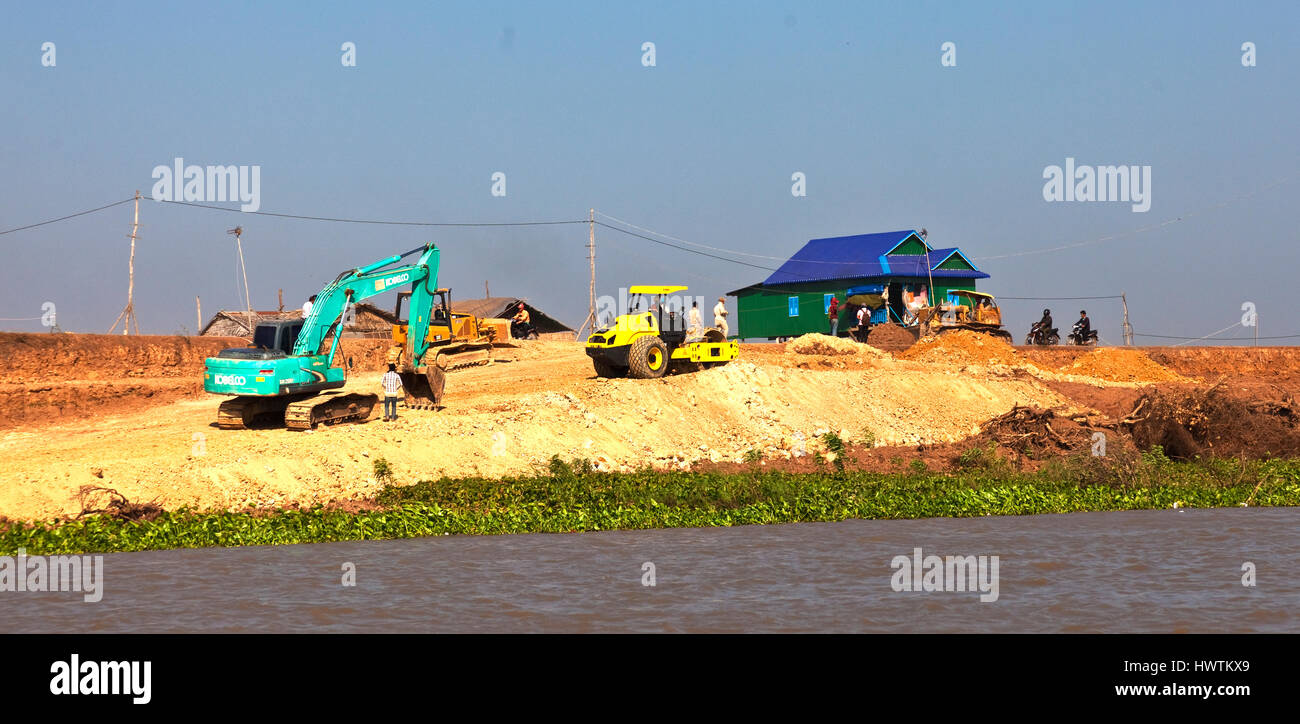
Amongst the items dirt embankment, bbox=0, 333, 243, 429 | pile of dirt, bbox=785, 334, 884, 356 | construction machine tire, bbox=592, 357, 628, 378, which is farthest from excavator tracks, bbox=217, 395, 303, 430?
pile of dirt, bbox=785, 334, 884, 356

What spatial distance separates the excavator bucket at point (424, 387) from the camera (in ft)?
90.0

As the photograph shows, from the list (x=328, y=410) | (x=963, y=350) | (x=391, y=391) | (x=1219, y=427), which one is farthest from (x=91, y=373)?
(x=1219, y=427)

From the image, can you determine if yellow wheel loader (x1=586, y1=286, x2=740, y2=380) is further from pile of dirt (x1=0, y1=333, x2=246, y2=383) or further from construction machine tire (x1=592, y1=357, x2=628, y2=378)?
pile of dirt (x1=0, y1=333, x2=246, y2=383)

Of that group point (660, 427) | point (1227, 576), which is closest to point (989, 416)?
point (660, 427)

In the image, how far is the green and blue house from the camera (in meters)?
51.7

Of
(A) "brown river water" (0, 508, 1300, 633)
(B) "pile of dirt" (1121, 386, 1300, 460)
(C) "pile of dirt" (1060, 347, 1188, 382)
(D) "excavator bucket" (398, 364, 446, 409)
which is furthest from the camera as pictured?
(C) "pile of dirt" (1060, 347, 1188, 382)

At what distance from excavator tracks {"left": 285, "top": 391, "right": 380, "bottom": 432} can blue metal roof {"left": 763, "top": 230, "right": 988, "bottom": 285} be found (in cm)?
3013

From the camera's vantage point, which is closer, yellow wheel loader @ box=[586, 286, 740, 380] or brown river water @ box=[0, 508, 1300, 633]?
brown river water @ box=[0, 508, 1300, 633]

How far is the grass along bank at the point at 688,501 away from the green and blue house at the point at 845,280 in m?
26.2

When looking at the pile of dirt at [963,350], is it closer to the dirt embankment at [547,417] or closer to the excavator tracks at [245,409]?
the dirt embankment at [547,417]

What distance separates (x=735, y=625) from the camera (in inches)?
472

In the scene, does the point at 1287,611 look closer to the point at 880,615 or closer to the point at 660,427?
the point at 880,615
